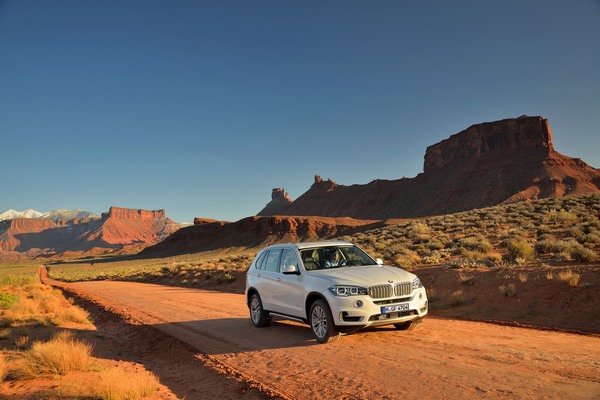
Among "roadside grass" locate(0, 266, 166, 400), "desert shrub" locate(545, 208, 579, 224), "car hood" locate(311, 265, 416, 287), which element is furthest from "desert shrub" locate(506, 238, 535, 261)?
"roadside grass" locate(0, 266, 166, 400)

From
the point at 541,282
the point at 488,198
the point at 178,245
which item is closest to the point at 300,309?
the point at 541,282

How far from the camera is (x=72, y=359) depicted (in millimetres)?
6410

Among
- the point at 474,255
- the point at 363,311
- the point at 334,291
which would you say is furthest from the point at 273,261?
the point at 474,255

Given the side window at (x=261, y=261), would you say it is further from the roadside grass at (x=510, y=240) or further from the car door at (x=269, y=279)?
the roadside grass at (x=510, y=240)

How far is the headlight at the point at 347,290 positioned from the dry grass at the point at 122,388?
3.10 m

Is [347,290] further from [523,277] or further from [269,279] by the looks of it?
[523,277]

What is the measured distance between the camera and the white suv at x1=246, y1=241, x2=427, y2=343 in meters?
7.23

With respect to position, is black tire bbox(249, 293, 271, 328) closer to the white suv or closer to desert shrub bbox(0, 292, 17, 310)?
the white suv

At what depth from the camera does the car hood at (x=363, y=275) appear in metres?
7.39

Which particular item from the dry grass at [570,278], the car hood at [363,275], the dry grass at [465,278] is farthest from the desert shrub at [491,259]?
the car hood at [363,275]

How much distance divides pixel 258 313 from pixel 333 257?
7.66 feet

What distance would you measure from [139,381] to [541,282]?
10036 mm

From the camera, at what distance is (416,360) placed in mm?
6262

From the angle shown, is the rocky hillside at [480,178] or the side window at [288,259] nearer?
the side window at [288,259]
